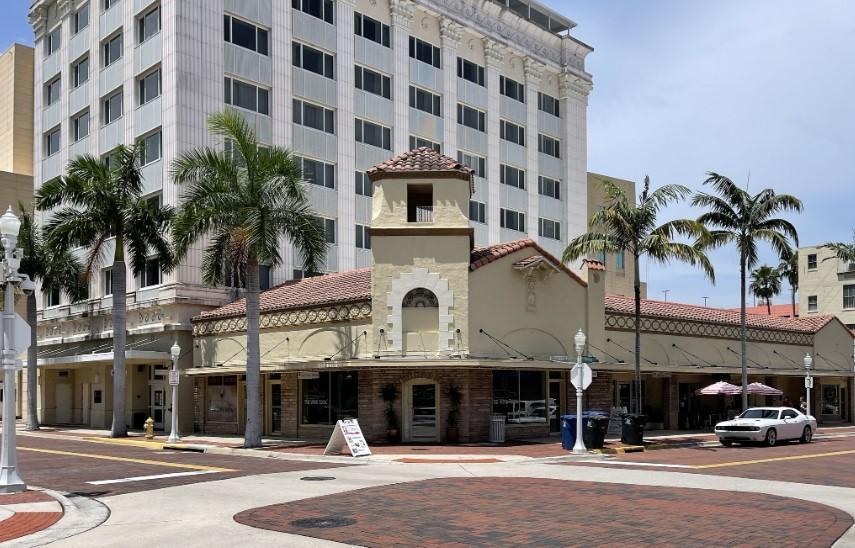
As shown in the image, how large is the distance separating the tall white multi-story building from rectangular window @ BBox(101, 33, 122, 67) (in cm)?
12

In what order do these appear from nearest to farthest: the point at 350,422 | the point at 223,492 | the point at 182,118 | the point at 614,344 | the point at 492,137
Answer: the point at 223,492 → the point at 350,422 → the point at 614,344 → the point at 182,118 → the point at 492,137

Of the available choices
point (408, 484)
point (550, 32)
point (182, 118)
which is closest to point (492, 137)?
point (550, 32)

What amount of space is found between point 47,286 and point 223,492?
99.4 feet

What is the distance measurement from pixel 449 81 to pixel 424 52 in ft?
7.42

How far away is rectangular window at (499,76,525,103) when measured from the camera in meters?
56.7

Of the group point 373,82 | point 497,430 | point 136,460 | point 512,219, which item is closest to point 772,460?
point 497,430

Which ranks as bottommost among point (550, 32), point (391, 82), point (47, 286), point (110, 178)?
point (47, 286)

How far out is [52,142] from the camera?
52.0 metres

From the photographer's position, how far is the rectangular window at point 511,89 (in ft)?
186

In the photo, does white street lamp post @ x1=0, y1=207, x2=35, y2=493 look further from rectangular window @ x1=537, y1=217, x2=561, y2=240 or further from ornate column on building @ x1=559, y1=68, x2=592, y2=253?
ornate column on building @ x1=559, y1=68, x2=592, y2=253

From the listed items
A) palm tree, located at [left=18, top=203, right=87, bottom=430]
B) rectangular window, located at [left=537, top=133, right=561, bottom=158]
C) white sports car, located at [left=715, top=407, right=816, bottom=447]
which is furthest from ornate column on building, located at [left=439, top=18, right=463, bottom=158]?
white sports car, located at [left=715, top=407, right=816, bottom=447]

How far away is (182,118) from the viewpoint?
40.2 m

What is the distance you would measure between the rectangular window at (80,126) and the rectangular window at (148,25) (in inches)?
278

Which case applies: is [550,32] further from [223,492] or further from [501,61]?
[223,492]
